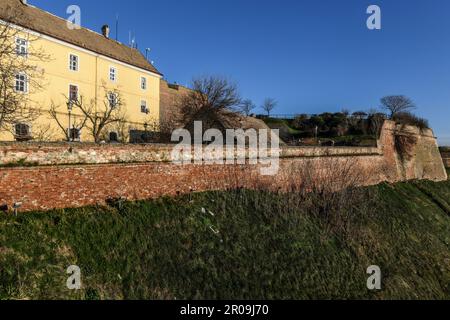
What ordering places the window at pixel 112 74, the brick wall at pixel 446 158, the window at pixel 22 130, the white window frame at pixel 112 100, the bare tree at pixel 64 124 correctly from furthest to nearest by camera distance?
1. the brick wall at pixel 446 158
2. the window at pixel 112 74
3. the white window frame at pixel 112 100
4. the bare tree at pixel 64 124
5. the window at pixel 22 130

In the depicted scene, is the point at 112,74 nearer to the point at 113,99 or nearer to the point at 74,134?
the point at 113,99

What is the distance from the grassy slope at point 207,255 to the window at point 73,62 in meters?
15.7

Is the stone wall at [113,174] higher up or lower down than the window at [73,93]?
lower down

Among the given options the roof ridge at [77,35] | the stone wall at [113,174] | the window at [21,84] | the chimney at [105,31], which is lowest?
the stone wall at [113,174]

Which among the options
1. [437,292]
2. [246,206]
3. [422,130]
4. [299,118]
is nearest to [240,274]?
[246,206]

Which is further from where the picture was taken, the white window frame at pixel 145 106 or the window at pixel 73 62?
the white window frame at pixel 145 106

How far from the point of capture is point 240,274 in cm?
1005

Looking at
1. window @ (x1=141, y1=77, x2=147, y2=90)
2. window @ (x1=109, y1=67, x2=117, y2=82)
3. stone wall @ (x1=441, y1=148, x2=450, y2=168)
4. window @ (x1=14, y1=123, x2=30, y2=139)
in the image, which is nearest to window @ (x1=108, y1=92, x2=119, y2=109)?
window @ (x1=109, y1=67, x2=117, y2=82)

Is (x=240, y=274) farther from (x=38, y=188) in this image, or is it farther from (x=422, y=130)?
(x=422, y=130)

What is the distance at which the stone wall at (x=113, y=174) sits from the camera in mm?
9180

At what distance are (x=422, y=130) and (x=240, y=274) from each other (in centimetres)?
3267

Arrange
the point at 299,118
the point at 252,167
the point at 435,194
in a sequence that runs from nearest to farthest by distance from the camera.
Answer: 1. the point at 252,167
2. the point at 435,194
3. the point at 299,118

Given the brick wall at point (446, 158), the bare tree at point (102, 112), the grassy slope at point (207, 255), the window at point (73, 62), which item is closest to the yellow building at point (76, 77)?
the window at point (73, 62)

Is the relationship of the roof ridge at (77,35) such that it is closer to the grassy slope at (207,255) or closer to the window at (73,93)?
the window at (73,93)
